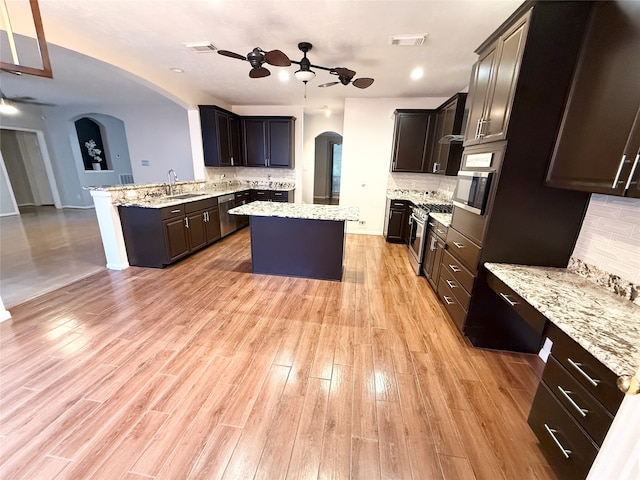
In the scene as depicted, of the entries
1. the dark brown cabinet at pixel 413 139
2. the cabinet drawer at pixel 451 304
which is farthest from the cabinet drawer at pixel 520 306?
the dark brown cabinet at pixel 413 139

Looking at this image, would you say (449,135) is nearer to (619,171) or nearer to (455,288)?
(455,288)

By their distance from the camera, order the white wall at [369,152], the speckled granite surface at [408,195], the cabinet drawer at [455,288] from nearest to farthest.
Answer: the cabinet drawer at [455,288] < the speckled granite surface at [408,195] < the white wall at [369,152]

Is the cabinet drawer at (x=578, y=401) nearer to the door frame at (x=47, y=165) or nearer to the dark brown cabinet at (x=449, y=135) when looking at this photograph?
the dark brown cabinet at (x=449, y=135)

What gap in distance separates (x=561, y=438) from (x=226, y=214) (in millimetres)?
5045

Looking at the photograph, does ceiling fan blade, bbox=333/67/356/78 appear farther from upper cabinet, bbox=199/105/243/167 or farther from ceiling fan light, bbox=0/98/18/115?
ceiling fan light, bbox=0/98/18/115

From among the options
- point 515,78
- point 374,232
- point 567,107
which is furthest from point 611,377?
point 374,232

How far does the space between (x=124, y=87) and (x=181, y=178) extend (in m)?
2.44

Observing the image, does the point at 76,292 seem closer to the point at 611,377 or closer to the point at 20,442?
the point at 20,442

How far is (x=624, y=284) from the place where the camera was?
1.47m

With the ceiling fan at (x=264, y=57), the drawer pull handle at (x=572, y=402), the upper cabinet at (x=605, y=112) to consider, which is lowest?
the drawer pull handle at (x=572, y=402)

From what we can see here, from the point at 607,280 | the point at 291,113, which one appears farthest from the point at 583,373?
the point at 291,113

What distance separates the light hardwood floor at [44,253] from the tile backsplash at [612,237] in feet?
16.5

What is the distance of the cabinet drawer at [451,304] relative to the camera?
2.22 metres

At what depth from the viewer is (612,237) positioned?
5.16 feet
